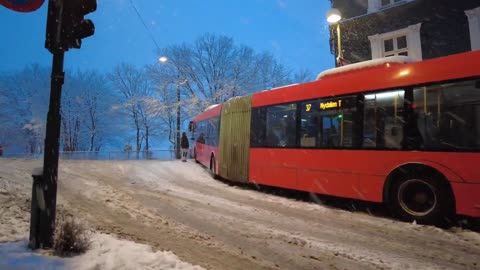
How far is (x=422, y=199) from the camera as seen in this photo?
22.1 feet

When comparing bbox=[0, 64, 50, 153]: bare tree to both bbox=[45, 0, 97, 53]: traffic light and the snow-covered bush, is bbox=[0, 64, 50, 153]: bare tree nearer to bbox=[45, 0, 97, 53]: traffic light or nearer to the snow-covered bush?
bbox=[45, 0, 97, 53]: traffic light

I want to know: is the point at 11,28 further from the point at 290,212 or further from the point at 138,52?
the point at 290,212

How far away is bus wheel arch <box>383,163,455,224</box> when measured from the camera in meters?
6.34

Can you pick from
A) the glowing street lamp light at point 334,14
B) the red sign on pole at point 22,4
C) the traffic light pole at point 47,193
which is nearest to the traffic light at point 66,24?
the red sign on pole at point 22,4

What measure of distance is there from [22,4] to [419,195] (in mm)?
7303

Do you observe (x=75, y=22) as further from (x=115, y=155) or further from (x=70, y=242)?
(x=115, y=155)

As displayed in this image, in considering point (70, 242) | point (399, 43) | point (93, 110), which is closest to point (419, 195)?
point (70, 242)

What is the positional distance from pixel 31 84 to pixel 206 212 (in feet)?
144

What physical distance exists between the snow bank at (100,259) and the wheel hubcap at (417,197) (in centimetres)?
480

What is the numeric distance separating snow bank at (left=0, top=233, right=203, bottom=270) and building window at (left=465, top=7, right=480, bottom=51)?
15180 millimetres

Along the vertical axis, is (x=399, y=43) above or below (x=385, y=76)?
above

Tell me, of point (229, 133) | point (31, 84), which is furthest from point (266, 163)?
point (31, 84)

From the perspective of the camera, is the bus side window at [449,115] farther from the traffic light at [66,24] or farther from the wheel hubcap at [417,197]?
the traffic light at [66,24]

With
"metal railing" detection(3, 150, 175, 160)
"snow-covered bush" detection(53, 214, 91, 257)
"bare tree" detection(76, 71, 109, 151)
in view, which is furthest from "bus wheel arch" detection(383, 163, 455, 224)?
"bare tree" detection(76, 71, 109, 151)
